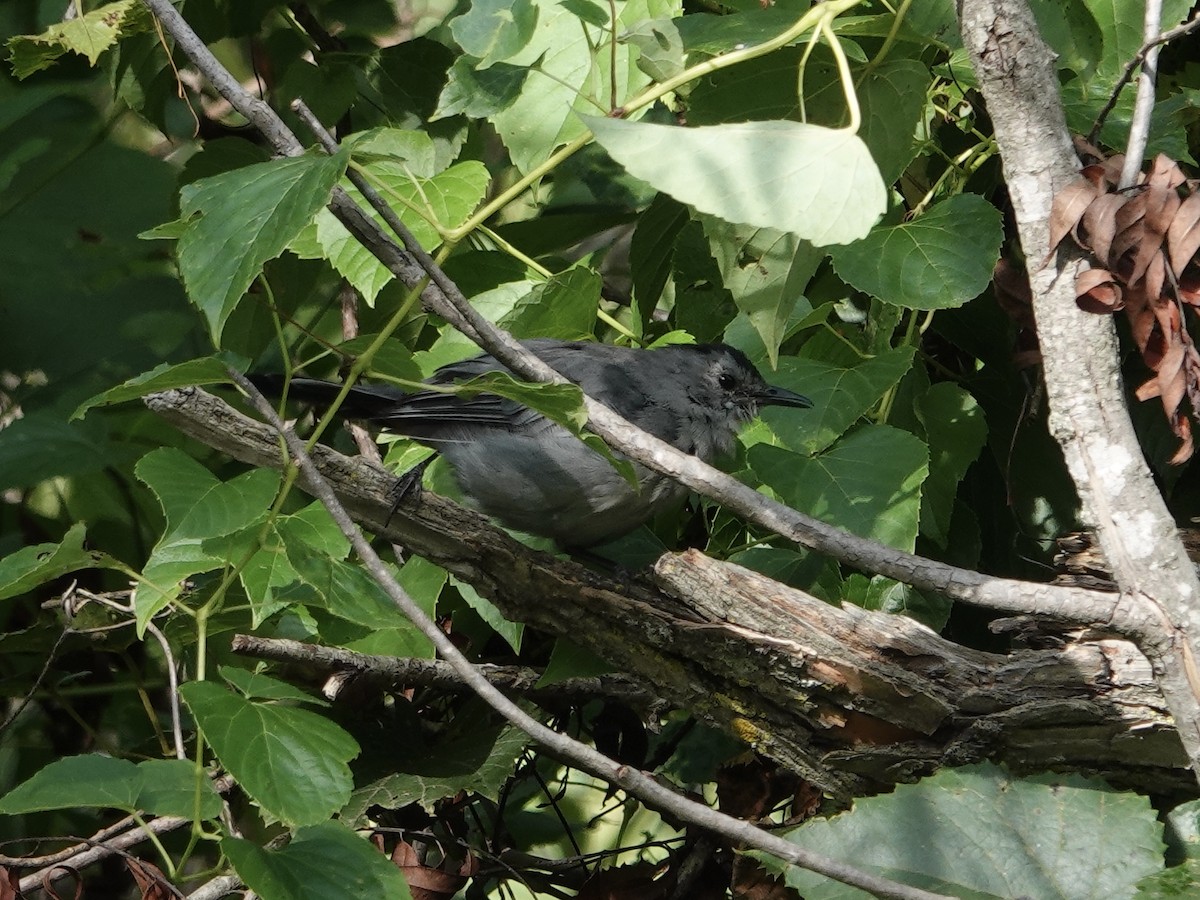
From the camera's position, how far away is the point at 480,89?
8.92 ft

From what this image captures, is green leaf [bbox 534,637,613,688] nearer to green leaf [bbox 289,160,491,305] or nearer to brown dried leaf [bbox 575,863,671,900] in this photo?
brown dried leaf [bbox 575,863,671,900]

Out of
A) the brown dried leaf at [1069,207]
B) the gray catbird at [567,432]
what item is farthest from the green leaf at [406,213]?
the brown dried leaf at [1069,207]

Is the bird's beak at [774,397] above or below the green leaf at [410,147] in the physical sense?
below

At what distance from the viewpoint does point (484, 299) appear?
349cm

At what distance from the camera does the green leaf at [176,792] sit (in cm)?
206

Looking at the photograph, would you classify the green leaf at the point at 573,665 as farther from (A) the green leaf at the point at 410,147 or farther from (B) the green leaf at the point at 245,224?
(B) the green leaf at the point at 245,224

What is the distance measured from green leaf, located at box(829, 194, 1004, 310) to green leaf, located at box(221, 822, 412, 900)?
1.56 meters

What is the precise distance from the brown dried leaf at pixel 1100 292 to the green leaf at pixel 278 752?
A: 4.76 ft

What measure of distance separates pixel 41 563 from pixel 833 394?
1.76 metres

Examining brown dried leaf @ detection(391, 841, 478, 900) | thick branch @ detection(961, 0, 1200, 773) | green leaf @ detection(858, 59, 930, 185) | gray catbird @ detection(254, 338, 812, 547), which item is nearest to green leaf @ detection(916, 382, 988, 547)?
gray catbird @ detection(254, 338, 812, 547)

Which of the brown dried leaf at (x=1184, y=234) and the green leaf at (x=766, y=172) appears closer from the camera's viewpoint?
the green leaf at (x=766, y=172)

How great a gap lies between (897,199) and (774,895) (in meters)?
1.73

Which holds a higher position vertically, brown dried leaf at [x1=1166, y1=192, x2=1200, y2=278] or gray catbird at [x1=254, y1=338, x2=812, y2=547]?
brown dried leaf at [x1=1166, y1=192, x2=1200, y2=278]

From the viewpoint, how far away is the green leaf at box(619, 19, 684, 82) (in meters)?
→ 2.29
